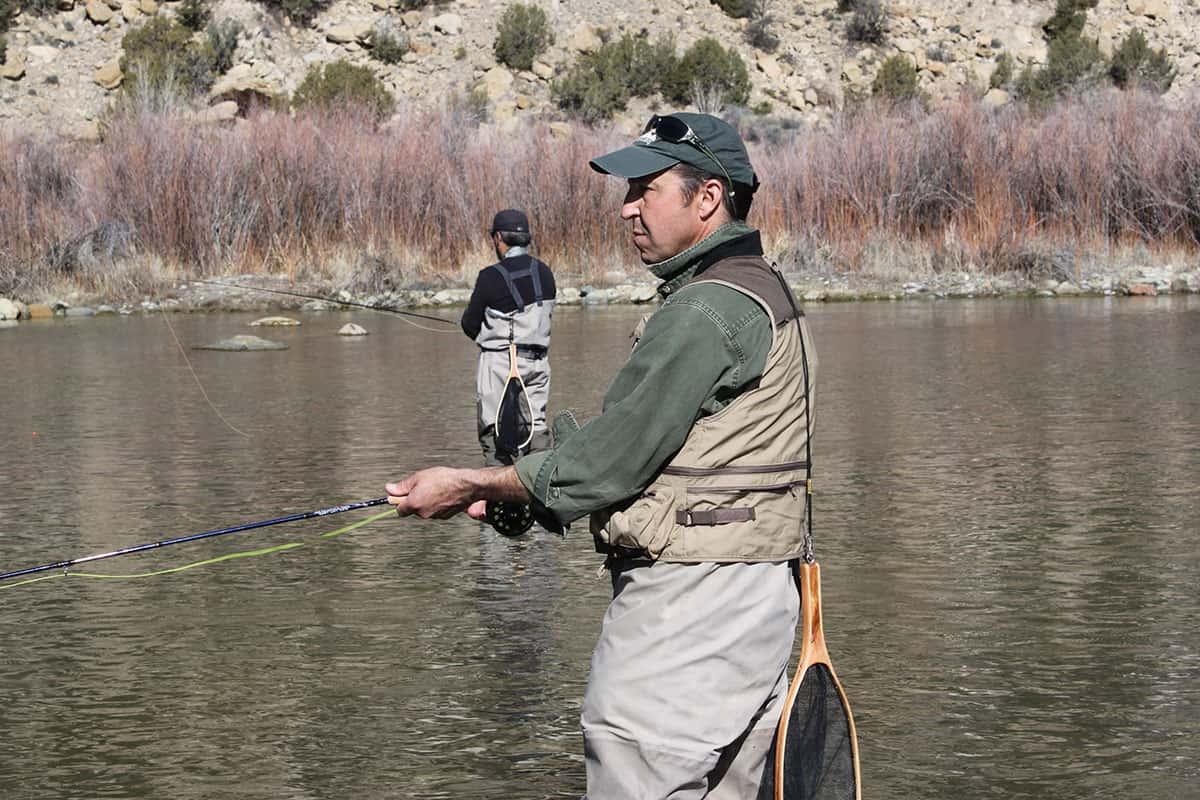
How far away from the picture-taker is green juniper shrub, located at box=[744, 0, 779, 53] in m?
62.6

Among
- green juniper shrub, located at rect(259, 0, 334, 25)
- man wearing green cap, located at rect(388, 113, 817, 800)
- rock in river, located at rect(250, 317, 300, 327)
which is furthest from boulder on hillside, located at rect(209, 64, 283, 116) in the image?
man wearing green cap, located at rect(388, 113, 817, 800)

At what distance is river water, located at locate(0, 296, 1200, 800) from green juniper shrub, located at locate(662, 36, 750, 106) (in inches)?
1674

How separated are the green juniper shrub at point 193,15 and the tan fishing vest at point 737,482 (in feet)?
192

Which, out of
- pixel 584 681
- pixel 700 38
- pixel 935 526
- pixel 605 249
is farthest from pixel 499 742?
pixel 700 38

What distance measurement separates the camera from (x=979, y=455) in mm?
11320

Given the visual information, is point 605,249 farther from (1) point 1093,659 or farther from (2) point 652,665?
(2) point 652,665

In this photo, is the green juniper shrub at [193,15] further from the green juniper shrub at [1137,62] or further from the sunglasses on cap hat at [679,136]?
the sunglasses on cap hat at [679,136]

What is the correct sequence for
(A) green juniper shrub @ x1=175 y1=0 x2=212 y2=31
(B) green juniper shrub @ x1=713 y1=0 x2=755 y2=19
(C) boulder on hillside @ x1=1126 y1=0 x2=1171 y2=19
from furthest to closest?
(C) boulder on hillside @ x1=1126 y1=0 x2=1171 y2=19
(B) green juniper shrub @ x1=713 y1=0 x2=755 y2=19
(A) green juniper shrub @ x1=175 y1=0 x2=212 y2=31

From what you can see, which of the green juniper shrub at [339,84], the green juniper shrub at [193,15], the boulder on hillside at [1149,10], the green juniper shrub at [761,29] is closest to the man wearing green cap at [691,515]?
the green juniper shrub at [339,84]

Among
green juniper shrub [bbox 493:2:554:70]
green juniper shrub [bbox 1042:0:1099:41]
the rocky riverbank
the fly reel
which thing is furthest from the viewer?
green juniper shrub [bbox 1042:0:1099:41]

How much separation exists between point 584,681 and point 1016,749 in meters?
1.55

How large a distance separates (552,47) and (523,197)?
32311 millimetres

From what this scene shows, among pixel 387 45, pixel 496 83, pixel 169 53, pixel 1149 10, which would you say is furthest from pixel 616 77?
pixel 1149 10

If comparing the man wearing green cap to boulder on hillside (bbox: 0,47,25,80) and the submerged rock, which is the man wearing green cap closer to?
the submerged rock
